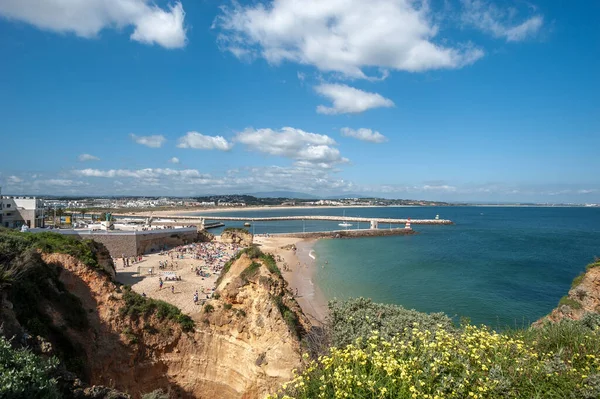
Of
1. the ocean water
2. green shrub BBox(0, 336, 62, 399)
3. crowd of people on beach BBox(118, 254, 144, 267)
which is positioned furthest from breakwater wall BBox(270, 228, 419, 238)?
green shrub BBox(0, 336, 62, 399)

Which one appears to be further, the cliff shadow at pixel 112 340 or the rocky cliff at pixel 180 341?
the rocky cliff at pixel 180 341

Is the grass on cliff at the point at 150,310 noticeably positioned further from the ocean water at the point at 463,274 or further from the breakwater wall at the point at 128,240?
the breakwater wall at the point at 128,240

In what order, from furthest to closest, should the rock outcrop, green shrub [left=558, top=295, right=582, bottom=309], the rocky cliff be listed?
the rock outcrop, green shrub [left=558, top=295, right=582, bottom=309], the rocky cliff

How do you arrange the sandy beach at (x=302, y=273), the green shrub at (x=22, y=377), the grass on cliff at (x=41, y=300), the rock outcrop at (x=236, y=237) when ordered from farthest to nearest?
the rock outcrop at (x=236, y=237), the sandy beach at (x=302, y=273), the grass on cliff at (x=41, y=300), the green shrub at (x=22, y=377)

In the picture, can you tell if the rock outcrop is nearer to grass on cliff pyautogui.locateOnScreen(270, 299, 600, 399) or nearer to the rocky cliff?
the rocky cliff

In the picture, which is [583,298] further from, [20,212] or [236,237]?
[20,212]

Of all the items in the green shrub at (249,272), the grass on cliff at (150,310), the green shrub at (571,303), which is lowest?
the green shrub at (571,303)

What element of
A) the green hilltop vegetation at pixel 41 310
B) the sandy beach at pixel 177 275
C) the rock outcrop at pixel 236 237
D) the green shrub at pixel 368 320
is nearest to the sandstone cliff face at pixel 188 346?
the green hilltop vegetation at pixel 41 310
